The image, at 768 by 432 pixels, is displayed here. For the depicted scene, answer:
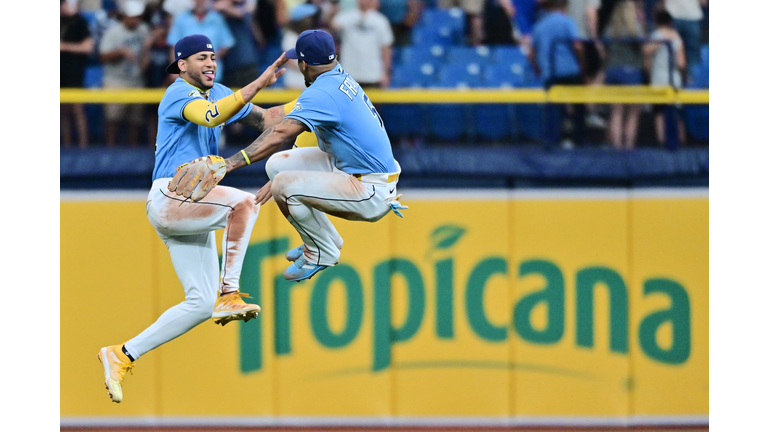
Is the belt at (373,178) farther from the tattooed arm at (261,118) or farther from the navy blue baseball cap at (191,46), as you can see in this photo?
the navy blue baseball cap at (191,46)

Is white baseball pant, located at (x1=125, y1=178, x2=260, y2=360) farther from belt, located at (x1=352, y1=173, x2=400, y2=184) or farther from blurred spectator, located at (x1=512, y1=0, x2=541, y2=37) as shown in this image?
blurred spectator, located at (x1=512, y1=0, x2=541, y2=37)

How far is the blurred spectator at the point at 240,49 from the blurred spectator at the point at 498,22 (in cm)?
241

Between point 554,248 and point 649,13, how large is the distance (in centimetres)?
261

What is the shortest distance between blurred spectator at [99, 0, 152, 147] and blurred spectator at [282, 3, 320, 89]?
139 cm

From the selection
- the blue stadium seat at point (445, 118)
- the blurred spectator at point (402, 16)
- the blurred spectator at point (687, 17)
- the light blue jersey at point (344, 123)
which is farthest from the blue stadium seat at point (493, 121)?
the light blue jersey at point (344, 123)

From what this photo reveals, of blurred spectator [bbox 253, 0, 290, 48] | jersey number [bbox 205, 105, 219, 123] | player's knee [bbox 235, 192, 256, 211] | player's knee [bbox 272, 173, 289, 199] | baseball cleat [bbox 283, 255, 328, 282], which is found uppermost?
blurred spectator [bbox 253, 0, 290, 48]

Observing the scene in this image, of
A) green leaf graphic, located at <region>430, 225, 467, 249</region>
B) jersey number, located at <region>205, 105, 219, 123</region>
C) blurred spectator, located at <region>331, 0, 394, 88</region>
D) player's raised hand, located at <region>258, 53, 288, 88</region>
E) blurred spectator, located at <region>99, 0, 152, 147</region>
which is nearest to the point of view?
player's raised hand, located at <region>258, 53, 288, 88</region>

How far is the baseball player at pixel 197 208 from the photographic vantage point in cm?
567

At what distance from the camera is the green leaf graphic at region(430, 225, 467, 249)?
944 centimetres

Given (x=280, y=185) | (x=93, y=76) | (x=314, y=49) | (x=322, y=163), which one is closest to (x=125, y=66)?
(x=93, y=76)

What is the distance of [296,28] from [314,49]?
408cm

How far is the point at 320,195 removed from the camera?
554cm

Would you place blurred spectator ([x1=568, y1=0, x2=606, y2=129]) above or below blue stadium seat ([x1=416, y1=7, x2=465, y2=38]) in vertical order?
below

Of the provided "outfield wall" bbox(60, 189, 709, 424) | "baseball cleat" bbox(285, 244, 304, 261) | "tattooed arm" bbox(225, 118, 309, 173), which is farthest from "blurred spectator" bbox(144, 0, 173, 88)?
"tattooed arm" bbox(225, 118, 309, 173)
